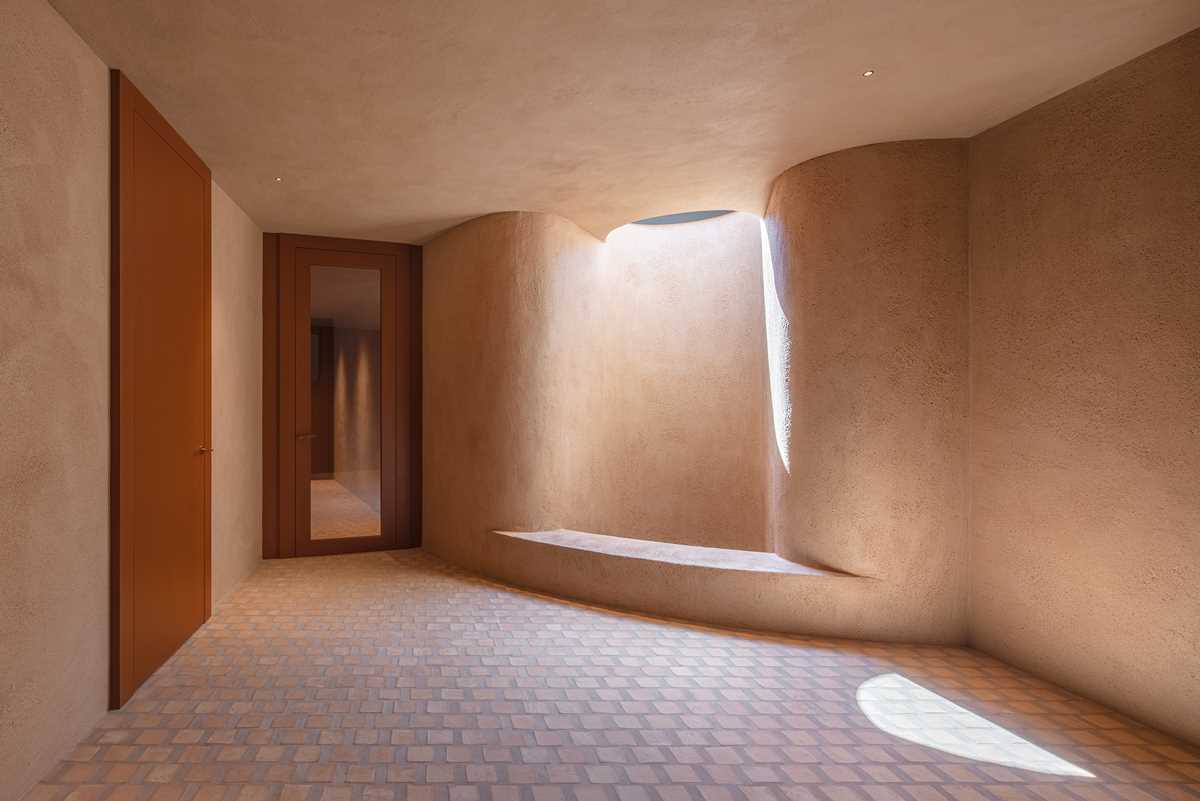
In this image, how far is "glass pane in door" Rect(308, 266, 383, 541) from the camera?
5891mm

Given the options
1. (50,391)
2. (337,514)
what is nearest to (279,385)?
(337,514)

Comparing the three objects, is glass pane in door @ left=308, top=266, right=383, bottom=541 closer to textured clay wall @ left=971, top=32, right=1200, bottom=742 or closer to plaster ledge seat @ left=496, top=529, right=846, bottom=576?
plaster ledge seat @ left=496, top=529, right=846, bottom=576

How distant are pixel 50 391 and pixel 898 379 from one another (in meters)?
4.13

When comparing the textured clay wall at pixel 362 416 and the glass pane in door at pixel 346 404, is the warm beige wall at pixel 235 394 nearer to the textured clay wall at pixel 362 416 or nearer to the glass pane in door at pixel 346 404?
the glass pane in door at pixel 346 404

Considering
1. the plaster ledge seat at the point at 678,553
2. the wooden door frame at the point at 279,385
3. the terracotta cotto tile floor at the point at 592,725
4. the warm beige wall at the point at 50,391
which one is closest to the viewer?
the warm beige wall at the point at 50,391

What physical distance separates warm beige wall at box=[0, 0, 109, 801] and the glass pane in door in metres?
3.04

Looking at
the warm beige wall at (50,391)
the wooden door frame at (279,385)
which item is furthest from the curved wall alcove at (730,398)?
the warm beige wall at (50,391)

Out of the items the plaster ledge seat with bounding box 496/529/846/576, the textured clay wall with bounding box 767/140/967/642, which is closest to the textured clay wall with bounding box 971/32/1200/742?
the textured clay wall with bounding box 767/140/967/642

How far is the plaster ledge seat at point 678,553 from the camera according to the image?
400 centimetres

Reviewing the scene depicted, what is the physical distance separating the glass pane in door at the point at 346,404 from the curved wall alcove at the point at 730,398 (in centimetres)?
56

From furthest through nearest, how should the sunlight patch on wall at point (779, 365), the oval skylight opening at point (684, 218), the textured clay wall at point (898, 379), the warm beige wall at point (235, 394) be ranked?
1. the oval skylight opening at point (684, 218)
2. the warm beige wall at point (235, 394)
3. the sunlight patch on wall at point (779, 365)
4. the textured clay wall at point (898, 379)

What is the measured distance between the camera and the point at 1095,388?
3.03m

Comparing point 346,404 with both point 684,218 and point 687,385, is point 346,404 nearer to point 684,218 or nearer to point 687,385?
point 687,385

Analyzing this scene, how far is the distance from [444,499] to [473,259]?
2177mm
